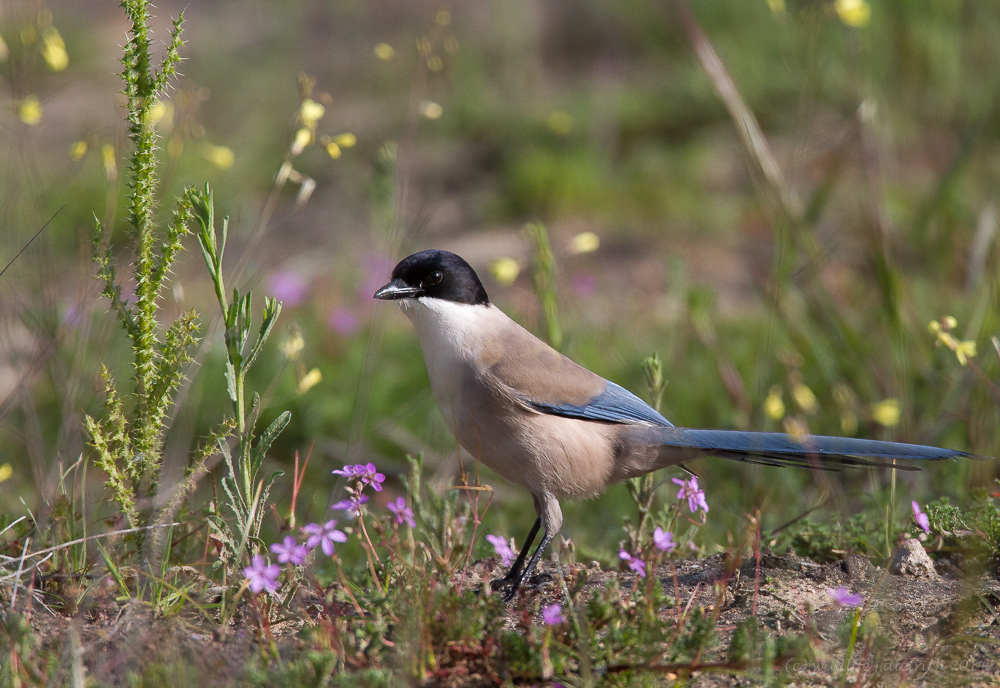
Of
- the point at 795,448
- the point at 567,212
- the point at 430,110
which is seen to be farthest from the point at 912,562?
the point at 567,212

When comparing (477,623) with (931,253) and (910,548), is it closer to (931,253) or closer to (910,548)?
(910,548)

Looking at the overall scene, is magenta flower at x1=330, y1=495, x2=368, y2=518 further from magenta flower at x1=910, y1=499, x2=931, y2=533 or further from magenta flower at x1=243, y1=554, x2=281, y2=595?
magenta flower at x1=910, y1=499, x2=931, y2=533

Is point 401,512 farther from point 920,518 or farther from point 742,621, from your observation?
point 920,518

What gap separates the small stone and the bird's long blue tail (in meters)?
0.26

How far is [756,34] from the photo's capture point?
8141mm

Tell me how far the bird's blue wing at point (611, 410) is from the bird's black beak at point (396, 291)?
2.05 feet

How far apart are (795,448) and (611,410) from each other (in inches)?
24.4

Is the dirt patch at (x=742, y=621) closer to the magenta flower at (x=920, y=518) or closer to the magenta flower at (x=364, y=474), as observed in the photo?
the magenta flower at (x=920, y=518)

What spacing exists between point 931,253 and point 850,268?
1.66ft

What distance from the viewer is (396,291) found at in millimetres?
3258

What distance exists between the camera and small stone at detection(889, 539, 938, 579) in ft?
9.28

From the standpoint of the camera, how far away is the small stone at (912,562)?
9.28 ft

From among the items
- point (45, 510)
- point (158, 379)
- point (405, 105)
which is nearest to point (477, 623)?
point (158, 379)

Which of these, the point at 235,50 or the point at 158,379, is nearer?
the point at 158,379
